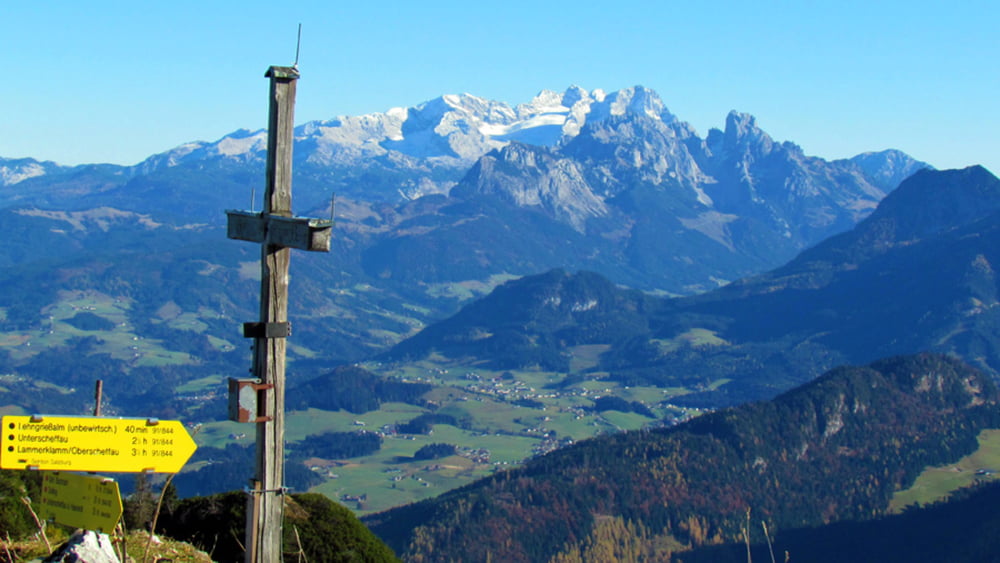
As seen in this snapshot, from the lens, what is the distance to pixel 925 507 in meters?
182

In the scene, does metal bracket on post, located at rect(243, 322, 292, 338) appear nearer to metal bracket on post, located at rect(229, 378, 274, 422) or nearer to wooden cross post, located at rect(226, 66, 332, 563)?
wooden cross post, located at rect(226, 66, 332, 563)

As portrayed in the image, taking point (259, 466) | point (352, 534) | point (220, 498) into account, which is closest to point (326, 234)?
point (259, 466)

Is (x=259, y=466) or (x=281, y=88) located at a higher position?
(x=281, y=88)

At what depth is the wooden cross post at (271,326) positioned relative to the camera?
1786 cm

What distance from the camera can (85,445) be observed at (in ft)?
57.9

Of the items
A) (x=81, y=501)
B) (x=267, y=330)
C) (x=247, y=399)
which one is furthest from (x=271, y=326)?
(x=81, y=501)

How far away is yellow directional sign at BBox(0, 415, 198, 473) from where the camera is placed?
1761 cm

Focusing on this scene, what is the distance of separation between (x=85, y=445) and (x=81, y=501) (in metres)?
0.92

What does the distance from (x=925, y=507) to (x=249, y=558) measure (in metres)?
182

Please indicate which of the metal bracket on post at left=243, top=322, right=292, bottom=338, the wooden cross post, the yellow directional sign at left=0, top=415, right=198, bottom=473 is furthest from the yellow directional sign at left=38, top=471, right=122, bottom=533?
the metal bracket on post at left=243, top=322, right=292, bottom=338

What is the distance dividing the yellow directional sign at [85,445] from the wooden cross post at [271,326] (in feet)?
4.39

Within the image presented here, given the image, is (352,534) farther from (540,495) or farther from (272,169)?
(540,495)

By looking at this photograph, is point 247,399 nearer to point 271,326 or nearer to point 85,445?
point 271,326

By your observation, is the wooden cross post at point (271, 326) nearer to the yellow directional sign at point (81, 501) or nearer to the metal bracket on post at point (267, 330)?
the metal bracket on post at point (267, 330)
